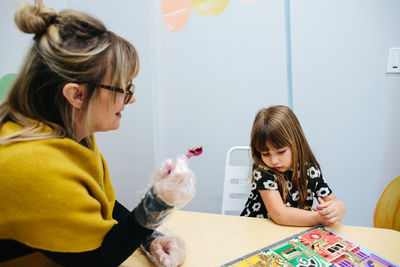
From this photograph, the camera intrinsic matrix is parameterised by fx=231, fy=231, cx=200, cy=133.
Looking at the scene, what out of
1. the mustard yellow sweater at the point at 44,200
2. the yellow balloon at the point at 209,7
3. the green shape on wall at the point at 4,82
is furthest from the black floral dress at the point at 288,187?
the green shape on wall at the point at 4,82

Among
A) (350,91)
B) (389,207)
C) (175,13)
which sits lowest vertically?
(389,207)

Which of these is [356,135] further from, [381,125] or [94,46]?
[94,46]

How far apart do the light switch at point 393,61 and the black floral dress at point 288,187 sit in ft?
2.54

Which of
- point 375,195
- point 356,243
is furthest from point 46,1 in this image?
point 375,195

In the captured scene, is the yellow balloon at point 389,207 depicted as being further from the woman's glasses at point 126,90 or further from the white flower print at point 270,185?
the woman's glasses at point 126,90

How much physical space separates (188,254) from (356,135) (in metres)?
1.23

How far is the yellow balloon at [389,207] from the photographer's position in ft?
4.26

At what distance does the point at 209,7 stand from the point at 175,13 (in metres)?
0.22

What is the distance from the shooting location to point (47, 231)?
0.45 m

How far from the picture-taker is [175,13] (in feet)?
4.77

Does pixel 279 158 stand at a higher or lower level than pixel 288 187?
higher

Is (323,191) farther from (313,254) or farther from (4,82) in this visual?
(4,82)

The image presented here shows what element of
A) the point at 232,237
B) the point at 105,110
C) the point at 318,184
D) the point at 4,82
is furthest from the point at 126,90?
the point at 4,82

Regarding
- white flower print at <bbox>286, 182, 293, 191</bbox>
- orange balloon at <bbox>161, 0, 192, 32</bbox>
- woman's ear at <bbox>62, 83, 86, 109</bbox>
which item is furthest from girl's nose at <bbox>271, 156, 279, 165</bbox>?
orange balloon at <bbox>161, 0, 192, 32</bbox>
